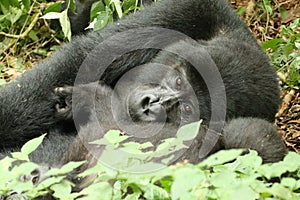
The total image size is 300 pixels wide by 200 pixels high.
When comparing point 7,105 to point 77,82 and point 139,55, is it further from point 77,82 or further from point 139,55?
point 139,55

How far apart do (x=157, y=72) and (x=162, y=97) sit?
214mm

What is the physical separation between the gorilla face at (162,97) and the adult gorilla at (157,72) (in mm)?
76

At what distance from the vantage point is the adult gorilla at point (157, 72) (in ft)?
11.3

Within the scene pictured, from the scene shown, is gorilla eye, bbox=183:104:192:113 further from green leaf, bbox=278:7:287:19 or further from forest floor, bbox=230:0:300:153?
green leaf, bbox=278:7:287:19

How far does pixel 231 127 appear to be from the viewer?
302 centimetres

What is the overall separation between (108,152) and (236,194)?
0.60m

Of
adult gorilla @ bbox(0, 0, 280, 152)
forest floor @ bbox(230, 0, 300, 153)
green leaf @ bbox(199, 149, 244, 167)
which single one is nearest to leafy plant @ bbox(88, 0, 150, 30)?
adult gorilla @ bbox(0, 0, 280, 152)

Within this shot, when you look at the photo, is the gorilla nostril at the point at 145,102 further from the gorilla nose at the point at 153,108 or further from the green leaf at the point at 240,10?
the green leaf at the point at 240,10

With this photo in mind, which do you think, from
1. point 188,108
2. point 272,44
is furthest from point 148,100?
point 272,44

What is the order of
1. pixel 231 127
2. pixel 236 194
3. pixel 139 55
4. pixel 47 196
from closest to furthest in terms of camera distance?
pixel 236 194 → pixel 47 196 → pixel 231 127 → pixel 139 55

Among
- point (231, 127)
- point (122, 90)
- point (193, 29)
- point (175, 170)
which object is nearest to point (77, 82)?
point (122, 90)

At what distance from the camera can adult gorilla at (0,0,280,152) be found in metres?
3.44

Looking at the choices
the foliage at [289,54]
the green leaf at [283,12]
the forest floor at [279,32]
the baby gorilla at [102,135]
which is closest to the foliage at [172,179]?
the baby gorilla at [102,135]

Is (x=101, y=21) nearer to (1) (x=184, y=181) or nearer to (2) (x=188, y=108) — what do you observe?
(2) (x=188, y=108)
